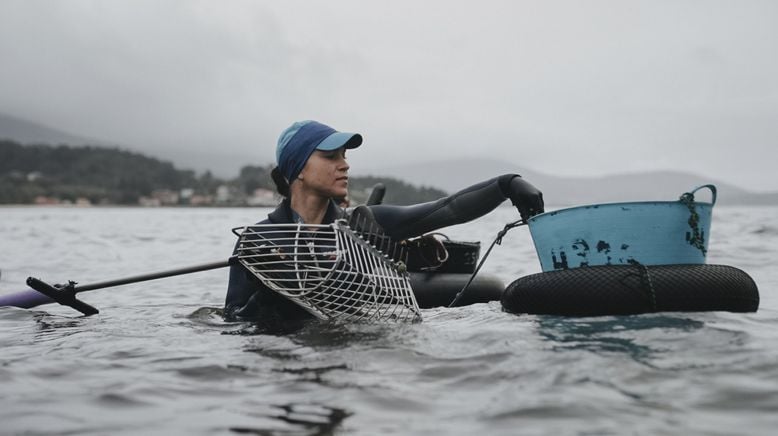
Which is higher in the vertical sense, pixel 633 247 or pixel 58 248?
pixel 633 247

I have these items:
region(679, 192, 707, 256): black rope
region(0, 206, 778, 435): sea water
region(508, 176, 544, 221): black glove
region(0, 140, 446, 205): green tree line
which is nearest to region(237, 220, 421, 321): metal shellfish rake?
region(0, 206, 778, 435): sea water

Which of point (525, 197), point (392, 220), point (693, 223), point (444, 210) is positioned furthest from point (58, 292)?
point (693, 223)

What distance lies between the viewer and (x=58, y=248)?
22594mm

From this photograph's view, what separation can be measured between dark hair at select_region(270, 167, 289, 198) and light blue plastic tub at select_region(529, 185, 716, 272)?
2.31 metres

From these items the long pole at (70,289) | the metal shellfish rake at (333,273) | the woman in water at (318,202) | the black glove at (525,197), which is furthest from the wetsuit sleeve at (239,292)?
the black glove at (525,197)

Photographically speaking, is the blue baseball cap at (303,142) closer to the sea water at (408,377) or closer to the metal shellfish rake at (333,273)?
the metal shellfish rake at (333,273)

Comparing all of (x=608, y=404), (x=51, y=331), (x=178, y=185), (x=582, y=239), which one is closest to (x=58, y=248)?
(x=51, y=331)

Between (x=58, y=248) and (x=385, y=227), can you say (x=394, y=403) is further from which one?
(x=58, y=248)

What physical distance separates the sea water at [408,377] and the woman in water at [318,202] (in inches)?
11.6

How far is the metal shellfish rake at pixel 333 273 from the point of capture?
506 centimetres

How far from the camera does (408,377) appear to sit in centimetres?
402

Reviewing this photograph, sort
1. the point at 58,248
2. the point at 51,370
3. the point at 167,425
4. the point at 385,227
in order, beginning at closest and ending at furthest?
the point at 167,425 → the point at 51,370 → the point at 385,227 → the point at 58,248

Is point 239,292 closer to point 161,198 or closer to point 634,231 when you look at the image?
point 634,231

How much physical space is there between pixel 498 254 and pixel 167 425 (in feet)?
48.6
